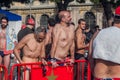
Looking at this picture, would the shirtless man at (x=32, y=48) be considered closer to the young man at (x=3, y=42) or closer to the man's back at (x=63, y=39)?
the man's back at (x=63, y=39)

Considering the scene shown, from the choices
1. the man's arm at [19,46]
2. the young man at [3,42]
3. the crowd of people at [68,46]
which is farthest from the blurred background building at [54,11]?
the man's arm at [19,46]

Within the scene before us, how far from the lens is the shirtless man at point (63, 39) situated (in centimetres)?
878

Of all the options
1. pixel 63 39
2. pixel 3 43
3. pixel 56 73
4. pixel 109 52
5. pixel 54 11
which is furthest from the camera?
pixel 54 11

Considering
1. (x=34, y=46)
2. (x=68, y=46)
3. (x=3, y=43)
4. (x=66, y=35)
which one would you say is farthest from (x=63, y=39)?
(x=3, y=43)

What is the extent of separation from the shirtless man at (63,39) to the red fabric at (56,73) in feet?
0.96

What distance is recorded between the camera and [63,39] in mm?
8992

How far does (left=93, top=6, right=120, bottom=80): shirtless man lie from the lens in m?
5.75

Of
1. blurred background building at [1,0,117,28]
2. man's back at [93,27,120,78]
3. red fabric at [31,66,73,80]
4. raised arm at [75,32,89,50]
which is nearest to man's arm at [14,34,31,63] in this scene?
red fabric at [31,66,73,80]

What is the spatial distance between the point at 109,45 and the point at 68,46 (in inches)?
133

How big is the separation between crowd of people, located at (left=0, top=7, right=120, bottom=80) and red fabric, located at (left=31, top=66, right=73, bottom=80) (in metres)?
0.10

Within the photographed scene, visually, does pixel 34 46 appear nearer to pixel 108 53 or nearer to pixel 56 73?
pixel 56 73

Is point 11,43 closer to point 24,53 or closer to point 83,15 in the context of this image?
point 24,53

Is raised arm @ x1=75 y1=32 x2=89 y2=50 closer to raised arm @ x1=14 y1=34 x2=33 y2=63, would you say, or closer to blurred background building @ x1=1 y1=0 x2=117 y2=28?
raised arm @ x1=14 y1=34 x2=33 y2=63

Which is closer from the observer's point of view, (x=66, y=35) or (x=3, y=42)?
(x=66, y=35)
